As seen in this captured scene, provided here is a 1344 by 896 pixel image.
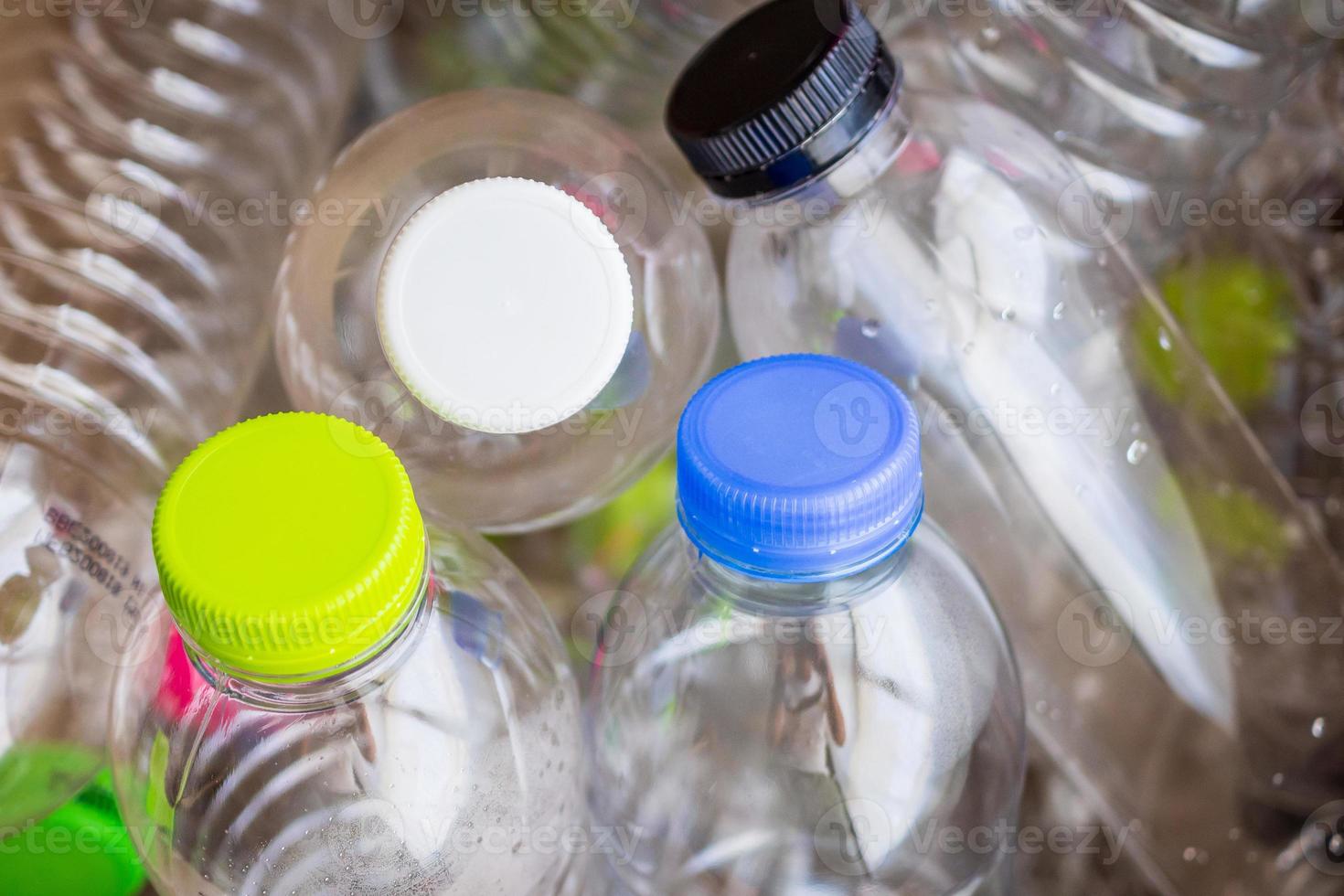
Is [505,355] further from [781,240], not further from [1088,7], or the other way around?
[1088,7]

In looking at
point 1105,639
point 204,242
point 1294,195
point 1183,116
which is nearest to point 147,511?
point 204,242

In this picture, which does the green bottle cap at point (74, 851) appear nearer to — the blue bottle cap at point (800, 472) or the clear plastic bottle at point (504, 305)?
the clear plastic bottle at point (504, 305)

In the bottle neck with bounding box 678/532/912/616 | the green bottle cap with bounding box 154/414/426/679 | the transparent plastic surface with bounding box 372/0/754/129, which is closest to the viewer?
the green bottle cap with bounding box 154/414/426/679

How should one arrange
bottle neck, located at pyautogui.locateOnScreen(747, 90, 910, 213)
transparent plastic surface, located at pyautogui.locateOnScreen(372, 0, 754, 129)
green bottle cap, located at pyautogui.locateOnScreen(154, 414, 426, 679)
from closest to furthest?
green bottle cap, located at pyautogui.locateOnScreen(154, 414, 426, 679)
bottle neck, located at pyautogui.locateOnScreen(747, 90, 910, 213)
transparent plastic surface, located at pyautogui.locateOnScreen(372, 0, 754, 129)

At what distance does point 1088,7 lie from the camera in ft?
2.93

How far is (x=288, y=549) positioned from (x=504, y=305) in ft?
0.64

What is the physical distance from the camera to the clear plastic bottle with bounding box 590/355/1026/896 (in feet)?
1.87

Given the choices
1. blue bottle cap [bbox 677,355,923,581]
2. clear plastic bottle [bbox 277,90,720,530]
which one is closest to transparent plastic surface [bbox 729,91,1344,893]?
clear plastic bottle [bbox 277,90,720,530]

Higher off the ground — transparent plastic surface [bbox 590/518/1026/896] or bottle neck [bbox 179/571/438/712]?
bottle neck [bbox 179/571/438/712]

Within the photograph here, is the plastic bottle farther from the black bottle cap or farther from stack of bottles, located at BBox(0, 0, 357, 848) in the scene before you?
stack of bottles, located at BBox(0, 0, 357, 848)

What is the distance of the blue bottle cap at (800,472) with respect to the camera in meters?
0.53

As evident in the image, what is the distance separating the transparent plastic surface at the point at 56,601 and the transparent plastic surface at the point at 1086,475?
0.45 m

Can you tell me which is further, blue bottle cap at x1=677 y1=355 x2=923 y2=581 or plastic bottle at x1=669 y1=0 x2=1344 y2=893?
plastic bottle at x1=669 y1=0 x2=1344 y2=893

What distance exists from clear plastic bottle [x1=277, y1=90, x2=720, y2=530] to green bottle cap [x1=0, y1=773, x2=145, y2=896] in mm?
289
